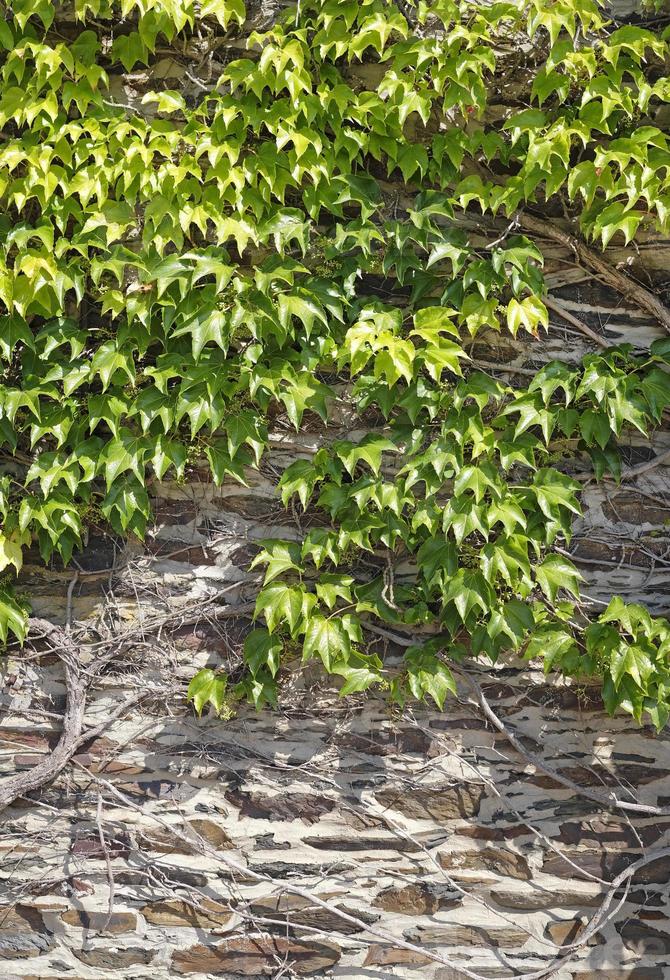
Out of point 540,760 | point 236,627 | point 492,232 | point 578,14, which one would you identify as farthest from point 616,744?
point 578,14

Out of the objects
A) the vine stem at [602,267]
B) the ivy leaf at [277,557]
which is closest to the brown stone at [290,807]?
the ivy leaf at [277,557]

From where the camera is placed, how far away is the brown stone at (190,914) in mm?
2559

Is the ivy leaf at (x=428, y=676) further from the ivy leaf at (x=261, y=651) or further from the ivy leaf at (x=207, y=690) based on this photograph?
the ivy leaf at (x=207, y=690)

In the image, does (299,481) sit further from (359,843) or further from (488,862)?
(488,862)

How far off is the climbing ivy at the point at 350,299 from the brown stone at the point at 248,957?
2.48ft

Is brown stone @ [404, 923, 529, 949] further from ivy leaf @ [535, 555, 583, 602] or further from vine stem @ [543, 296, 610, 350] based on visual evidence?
vine stem @ [543, 296, 610, 350]

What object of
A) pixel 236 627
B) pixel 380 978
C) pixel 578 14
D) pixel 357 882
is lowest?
pixel 380 978

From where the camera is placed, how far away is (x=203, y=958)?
254cm

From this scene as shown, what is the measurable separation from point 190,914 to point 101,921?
28cm

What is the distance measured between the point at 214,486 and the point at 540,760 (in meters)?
1.33

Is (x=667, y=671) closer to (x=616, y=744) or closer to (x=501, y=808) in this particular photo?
(x=616, y=744)

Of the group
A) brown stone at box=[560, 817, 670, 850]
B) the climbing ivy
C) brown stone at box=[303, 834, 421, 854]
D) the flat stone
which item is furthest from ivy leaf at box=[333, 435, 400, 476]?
the flat stone

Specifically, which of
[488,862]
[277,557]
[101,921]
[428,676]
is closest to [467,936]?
[488,862]

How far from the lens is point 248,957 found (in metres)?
2.54
